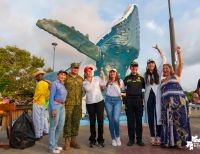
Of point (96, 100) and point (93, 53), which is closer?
point (96, 100)

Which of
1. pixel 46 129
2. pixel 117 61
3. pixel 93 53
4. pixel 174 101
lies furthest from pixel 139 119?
pixel 117 61

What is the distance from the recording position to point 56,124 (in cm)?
484

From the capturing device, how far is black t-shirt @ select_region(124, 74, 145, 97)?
5258mm

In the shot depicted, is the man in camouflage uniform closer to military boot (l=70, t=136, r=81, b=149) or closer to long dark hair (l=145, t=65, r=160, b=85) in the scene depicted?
military boot (l=70, t=136, r=81, b=149)

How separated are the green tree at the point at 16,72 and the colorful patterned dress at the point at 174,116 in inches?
897

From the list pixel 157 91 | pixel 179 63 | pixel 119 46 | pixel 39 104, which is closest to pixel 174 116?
pixel 157 91

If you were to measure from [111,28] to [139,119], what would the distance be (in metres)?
9.38

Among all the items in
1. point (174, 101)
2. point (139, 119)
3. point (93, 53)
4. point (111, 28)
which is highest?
point (111, 28)

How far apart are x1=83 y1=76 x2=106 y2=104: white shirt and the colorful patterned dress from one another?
1.22 meters

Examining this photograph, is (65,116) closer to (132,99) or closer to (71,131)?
(71,131)

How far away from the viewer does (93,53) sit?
12.1 metres

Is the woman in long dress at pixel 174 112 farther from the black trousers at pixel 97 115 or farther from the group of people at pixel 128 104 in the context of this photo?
the black trousers at pixel 97 115

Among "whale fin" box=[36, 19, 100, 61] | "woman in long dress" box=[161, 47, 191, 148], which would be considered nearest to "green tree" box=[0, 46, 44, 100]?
"whale fin" box=[36, 19, 100, 61]

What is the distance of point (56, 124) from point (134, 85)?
1634 millimetres
